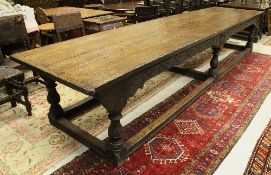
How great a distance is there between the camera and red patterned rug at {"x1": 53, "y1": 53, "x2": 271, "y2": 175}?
1999 mm

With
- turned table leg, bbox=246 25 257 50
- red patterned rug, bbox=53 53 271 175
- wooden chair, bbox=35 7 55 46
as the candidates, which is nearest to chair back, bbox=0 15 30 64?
wooden chair, bbox=35 7 55 46

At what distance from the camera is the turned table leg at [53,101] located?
2342 mm

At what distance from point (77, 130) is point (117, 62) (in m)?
0.76

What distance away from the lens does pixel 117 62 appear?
193 cm

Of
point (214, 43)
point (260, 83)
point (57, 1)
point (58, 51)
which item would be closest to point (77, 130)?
point (58, 51)

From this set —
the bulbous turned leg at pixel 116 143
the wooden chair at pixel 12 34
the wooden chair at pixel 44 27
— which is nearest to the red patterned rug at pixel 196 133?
the bulbous turned leg at pixel 116 143

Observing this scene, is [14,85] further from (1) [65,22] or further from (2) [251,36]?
(2) [251,36]

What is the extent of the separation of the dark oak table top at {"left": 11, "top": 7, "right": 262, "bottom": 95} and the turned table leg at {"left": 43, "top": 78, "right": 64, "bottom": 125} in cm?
31

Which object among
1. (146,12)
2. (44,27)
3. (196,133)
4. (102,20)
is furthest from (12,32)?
(146,12)

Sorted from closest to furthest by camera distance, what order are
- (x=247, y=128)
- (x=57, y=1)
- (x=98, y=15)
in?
(x=247, y=128) < (x=98, y=15) < (x=57, y=1)

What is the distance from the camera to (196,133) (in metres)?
2.39

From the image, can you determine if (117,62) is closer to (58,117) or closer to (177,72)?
(58,117)

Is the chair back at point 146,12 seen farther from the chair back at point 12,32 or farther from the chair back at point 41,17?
the chair back at point 12,32

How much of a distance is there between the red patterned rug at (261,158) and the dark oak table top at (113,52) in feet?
Answer: 3.47
